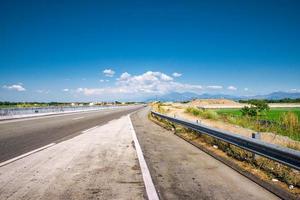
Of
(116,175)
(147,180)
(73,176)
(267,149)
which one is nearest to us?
(147,180)

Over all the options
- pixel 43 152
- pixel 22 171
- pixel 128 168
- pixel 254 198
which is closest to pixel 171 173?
pixel 128 168

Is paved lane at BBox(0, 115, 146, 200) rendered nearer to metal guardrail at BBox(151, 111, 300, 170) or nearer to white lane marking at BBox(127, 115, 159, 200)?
white lane marking at BBox(127, 115, 159, 200)

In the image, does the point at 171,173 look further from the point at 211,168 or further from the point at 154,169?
the point at 211,168

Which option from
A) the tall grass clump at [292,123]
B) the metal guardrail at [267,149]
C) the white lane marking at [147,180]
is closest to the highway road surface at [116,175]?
the white lane marking at [147,180]

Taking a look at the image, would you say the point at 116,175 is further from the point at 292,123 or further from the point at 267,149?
the point at 292,123

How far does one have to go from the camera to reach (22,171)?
6.62 m

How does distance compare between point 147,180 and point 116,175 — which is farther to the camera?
point 116,175

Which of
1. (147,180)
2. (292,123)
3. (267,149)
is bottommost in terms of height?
(147,180)

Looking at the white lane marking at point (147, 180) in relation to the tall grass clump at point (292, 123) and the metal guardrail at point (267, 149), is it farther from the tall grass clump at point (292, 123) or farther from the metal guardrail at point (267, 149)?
the tall grass clump at point (292, 123)

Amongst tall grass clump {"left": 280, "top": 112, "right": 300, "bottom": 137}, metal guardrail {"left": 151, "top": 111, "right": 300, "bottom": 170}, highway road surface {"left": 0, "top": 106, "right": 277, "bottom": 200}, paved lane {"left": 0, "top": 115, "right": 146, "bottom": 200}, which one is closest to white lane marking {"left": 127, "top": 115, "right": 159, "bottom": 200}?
highway road surface {"left": 0, "top": 106, "right": 277, "bottom": 200}

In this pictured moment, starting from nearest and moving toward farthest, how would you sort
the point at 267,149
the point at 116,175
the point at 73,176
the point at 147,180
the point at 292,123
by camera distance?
the point at 147,180, the point at 73,176, the point at 116,175, the point at 267,149, the point at 292,123

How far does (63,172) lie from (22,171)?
0.93 m

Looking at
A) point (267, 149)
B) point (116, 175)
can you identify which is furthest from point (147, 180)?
point (267, 149)

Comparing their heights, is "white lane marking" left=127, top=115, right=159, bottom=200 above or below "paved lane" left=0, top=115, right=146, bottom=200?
below
